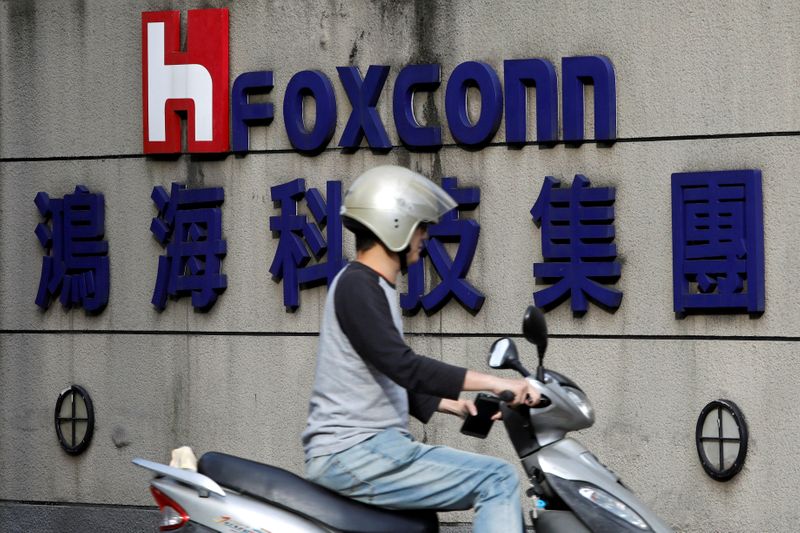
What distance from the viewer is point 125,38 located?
8445mm

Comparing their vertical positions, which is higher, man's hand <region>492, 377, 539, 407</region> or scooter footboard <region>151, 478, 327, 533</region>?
man's hand <region>492, 377, 539, 407</region>

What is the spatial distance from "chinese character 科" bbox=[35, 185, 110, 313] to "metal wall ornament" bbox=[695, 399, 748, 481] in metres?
3.57

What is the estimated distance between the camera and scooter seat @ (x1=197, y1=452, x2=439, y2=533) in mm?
4242

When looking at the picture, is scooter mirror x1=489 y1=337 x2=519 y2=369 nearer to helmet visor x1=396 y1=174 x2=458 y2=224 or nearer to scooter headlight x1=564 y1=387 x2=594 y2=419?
scooter headlight x1=564 y1=387 x2=594 y2=419

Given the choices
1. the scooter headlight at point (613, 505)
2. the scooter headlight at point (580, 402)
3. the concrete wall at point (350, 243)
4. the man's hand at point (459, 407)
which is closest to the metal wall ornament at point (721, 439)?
the concrete wall at point (350, 243)

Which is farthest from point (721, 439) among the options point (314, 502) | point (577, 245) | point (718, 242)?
point (314, 502)

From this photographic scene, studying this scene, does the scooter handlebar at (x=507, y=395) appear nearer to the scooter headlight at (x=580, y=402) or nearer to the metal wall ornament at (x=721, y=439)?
the scooter headlight at (x=580, y=402)

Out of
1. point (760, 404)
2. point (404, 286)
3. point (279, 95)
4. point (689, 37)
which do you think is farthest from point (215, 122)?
point (760, 404)

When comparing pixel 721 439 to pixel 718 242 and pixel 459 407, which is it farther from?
pixel 459 407

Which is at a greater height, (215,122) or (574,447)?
(215,122)

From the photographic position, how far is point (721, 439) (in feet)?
23.1

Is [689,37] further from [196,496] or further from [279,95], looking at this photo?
[196,496]

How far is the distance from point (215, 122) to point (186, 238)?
0.69 metres

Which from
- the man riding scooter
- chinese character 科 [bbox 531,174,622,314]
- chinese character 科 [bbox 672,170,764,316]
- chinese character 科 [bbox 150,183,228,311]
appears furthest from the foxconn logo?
the man riding scooter
